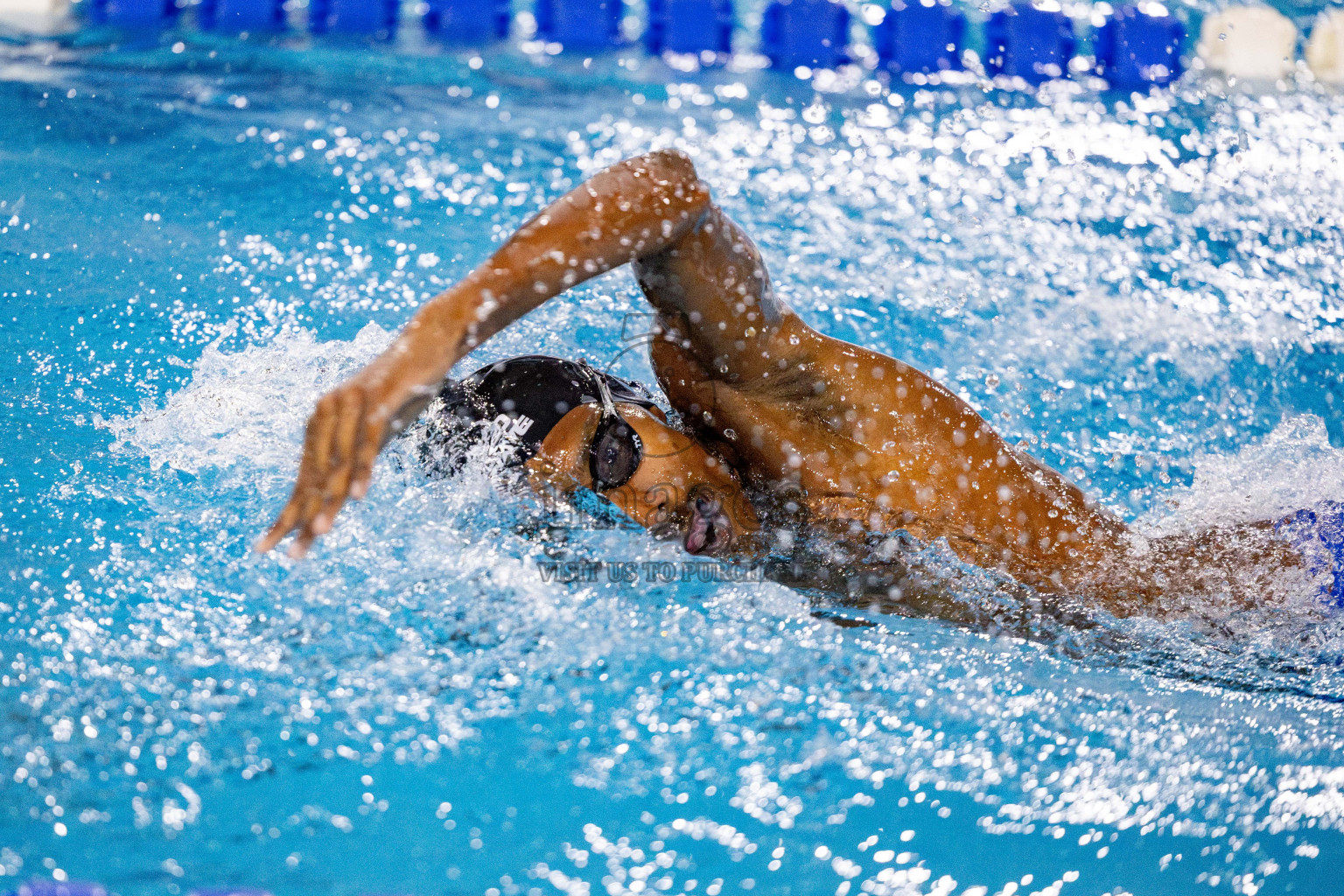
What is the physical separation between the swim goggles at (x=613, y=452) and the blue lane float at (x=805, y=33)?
107 inches

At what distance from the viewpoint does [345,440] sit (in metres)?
Answer: 1.13

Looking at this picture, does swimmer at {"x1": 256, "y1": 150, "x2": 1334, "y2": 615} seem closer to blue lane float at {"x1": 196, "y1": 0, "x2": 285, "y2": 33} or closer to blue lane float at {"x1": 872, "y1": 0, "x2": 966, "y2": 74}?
blue lane float at {"x1": 872, "y1": 0, "x2": 966, "y2": 74}

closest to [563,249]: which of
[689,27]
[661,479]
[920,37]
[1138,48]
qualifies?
[661,479]

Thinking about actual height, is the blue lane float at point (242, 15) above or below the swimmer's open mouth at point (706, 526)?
above

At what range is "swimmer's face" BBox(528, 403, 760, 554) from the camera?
1621 mm

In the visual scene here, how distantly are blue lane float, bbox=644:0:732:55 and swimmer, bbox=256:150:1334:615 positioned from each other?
2598mm

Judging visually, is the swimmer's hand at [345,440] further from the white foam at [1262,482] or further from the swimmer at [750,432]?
the white foam at [1262,482]

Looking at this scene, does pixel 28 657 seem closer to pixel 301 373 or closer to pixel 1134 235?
pixel 301 373

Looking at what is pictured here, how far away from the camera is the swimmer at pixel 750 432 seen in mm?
1388

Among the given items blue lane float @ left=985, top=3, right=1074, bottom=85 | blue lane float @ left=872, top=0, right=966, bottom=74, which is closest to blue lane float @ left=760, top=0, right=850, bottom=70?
blue lane float @ left=872, top=0, right=966, bottom=74

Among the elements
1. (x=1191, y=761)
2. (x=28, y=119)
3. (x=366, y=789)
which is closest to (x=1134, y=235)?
(x=1191, y=761)

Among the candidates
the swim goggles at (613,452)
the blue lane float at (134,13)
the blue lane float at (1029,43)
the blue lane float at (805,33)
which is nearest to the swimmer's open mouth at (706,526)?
the swim goggles at (613,452)

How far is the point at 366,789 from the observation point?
1633 mm

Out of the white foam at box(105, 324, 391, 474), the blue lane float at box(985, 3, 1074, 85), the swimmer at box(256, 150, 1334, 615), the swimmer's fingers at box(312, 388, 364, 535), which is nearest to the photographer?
the swimmer's fingers at box(312, 388, 364, 535)
